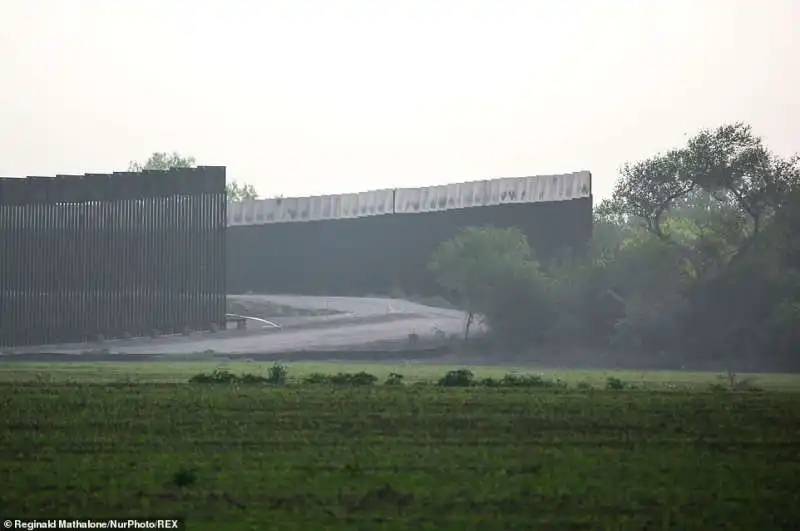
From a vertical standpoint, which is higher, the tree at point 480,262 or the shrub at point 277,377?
the tree at point 480,262

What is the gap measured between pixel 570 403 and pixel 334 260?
31.8m

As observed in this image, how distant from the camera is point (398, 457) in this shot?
18.4 meters

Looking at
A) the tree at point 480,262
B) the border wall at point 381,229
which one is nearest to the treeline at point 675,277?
the tree at point 480,262

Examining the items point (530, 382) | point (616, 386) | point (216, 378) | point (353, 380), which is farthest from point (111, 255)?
point (616, 386)

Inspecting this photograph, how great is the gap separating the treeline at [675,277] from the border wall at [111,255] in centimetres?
859

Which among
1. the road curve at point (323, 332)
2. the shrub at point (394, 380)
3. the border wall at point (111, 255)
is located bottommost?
the shrub at point (394, 380)

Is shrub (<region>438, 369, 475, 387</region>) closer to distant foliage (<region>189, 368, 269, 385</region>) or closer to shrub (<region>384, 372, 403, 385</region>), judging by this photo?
shrub (<region>384, 372, 403, 385</region>)

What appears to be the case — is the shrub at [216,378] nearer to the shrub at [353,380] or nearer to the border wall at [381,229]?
the shrub at [353,380]

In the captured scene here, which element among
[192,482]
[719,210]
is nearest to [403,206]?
[719,210]

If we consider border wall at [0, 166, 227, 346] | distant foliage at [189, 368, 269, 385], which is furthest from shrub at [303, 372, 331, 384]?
border wall at [0, 166, 227, 346]

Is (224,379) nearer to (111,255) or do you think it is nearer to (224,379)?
(224,379)

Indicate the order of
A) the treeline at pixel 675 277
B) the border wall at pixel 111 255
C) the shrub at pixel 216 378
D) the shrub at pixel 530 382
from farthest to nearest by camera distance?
the treeline at pixel 675 277, the border wall at pixel 111 255, the shrub at pixel 530 382, the shrub at pixel 216 378

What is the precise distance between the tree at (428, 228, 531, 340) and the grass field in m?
18.7

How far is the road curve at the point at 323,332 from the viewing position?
42562 mm
